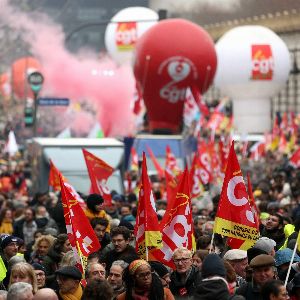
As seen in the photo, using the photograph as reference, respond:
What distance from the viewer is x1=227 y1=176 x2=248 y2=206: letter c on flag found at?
11.8 metres

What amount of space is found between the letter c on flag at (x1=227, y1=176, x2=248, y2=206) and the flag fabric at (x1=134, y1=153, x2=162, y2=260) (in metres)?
0.63

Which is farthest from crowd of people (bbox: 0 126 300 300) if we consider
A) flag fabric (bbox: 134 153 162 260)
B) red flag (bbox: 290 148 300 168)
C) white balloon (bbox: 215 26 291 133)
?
white balloon (bbox: 215 26 291 133)

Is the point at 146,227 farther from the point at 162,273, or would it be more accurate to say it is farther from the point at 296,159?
the point at 296,159

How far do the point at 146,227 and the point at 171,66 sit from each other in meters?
29.6

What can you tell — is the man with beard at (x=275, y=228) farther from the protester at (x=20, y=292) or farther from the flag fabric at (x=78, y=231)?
the protester at (x=20, y=292)

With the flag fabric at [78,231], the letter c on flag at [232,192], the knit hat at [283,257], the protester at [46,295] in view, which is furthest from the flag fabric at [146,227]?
the protester at [46,295]

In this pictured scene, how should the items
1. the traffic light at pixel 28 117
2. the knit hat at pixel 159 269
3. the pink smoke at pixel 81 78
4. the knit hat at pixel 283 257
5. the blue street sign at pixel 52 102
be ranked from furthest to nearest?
1. the pink smoke at pixel 81 78
2. the traffic light at pixel 28 117
3. the blue street sign at pixel 52 102
4. the knit hat at pixel 283 257
5. the knit hat at pixel 159 269

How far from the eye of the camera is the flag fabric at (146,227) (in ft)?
38.5

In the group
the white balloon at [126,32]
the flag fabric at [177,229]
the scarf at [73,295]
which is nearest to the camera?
the scarf at [73,295]

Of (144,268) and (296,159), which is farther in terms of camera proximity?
(296,159)

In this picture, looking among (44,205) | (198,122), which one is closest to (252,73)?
(198,122)

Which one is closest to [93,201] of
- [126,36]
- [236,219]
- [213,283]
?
[236,219]

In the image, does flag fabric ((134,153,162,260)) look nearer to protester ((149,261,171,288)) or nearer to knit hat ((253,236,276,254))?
knit hat ((253,236,276,254))

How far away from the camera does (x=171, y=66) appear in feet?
135
